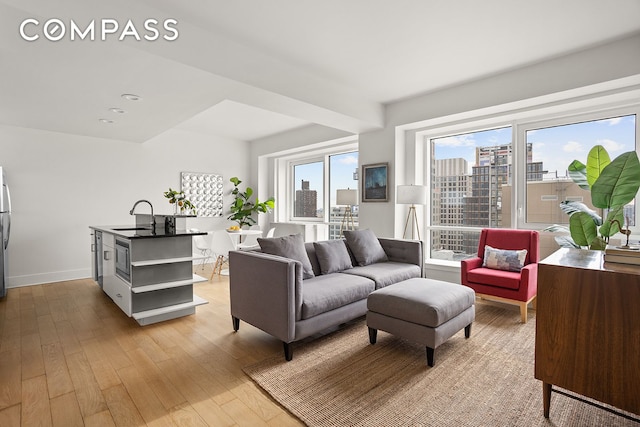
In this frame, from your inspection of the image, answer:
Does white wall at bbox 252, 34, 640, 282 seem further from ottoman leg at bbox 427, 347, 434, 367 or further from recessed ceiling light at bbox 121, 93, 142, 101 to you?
recessed ceiling light at bbox 121, 93, 142, 101

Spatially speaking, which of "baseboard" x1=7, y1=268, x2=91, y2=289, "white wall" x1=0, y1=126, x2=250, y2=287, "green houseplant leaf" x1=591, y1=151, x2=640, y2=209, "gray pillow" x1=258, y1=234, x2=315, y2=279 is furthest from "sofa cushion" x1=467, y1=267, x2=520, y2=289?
"baseboard" x1=7, y1=268, x2=91, y2=289

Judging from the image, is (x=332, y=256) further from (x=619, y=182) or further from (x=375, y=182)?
(x=619, y=182)

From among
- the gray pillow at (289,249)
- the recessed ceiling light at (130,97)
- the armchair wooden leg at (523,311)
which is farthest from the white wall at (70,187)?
the armchair wooden leg at (523,311)

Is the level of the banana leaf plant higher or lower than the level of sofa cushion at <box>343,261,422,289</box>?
higher

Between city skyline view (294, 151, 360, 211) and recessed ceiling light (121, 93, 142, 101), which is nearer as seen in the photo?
recessed ceiling light (121, 93, 142, 101)

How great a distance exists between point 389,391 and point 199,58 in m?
2.94

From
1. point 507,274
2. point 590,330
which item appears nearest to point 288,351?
point 590,330

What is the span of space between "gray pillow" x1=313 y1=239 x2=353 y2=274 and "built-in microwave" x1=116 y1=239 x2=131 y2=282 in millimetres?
1876

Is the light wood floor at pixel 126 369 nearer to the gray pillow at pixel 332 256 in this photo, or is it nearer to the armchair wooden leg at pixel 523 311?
the gray pillow at pixel 332 256

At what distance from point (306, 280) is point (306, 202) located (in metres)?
4.11

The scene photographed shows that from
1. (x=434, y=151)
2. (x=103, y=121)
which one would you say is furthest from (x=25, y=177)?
(x=434, y=151)

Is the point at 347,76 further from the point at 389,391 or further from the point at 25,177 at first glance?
the point at 25,177

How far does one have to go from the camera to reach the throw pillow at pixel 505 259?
3.64m

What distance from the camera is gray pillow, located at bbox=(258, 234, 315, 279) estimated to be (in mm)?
A: 3062
